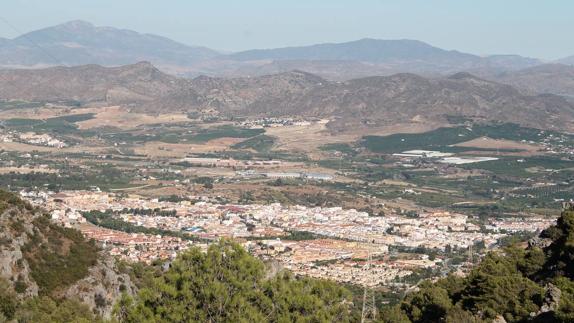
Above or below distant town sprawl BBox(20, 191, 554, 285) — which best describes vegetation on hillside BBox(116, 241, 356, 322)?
above

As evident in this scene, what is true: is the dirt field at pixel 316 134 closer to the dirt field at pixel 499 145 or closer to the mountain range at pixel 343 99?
the mountain range at pixel 343 99

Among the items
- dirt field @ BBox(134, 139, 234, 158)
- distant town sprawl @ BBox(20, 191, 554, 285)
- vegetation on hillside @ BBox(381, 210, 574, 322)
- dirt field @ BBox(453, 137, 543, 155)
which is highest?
vegetation on hillside @ BBox(381, 210, 574, 322)

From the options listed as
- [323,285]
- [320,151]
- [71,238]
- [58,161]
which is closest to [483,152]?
[320,151]

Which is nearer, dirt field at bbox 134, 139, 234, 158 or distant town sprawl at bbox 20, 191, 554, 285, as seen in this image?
distant town sprawl at bbox 20, 191, 554, 285

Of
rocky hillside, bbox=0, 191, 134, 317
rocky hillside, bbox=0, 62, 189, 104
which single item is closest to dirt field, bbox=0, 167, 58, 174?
rocky hillside, bbox=0, 191, 134, 317

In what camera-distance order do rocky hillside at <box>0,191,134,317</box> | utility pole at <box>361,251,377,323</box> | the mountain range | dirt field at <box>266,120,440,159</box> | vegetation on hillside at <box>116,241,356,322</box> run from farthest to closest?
the mountain range → dirt field at <box>266,120,440,159</box> → rocky hillside at <box>0,191,134,317</box> → utility pole at <box>361,251,377,323</box> → vegetation on hillside at <box>116,241,356,322</box>

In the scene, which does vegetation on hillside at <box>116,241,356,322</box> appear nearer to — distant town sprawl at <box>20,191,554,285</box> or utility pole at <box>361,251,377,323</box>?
utility pole at <box>361,251,377,323</box>

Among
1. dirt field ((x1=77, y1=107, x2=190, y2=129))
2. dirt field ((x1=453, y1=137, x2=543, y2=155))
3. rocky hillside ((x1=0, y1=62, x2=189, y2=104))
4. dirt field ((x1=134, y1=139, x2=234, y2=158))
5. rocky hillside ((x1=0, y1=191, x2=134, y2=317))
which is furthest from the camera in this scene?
rocky hillside ((x1=0, y1=62, x2=189, y2=104))
